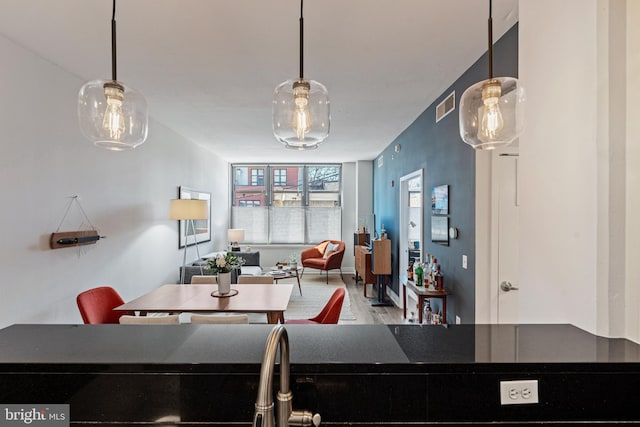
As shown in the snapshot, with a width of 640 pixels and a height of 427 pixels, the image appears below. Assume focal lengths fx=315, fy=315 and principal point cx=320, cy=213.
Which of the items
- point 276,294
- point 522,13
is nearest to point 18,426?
point 276,294

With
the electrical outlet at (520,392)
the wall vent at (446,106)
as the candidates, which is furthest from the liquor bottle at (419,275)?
the electrical outlet at (520,392)

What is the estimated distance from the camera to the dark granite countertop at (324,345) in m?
0.91

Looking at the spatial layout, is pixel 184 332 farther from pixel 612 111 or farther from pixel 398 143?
pixel 398 143

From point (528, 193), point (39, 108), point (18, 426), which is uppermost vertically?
point (39, 108)

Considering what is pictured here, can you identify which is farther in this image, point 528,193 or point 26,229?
point 26,229

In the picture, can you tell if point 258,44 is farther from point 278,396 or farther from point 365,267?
point 365,267

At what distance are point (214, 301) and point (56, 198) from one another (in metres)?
1.62

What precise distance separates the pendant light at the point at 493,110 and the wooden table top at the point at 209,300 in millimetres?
2072

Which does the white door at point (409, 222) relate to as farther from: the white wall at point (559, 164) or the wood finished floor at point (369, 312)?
the white wall at point (559, 164)

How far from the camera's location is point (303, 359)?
0.92m

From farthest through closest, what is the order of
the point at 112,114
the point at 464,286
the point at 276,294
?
1. the point at 276,294
2. the point at 464,286
3. the point at 112,114

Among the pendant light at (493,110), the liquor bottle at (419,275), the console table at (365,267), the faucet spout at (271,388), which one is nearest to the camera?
the faucet spout at (271,388)

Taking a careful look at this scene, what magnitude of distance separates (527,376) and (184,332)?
112cm

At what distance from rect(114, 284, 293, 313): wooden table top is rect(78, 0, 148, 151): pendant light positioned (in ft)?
5.73
